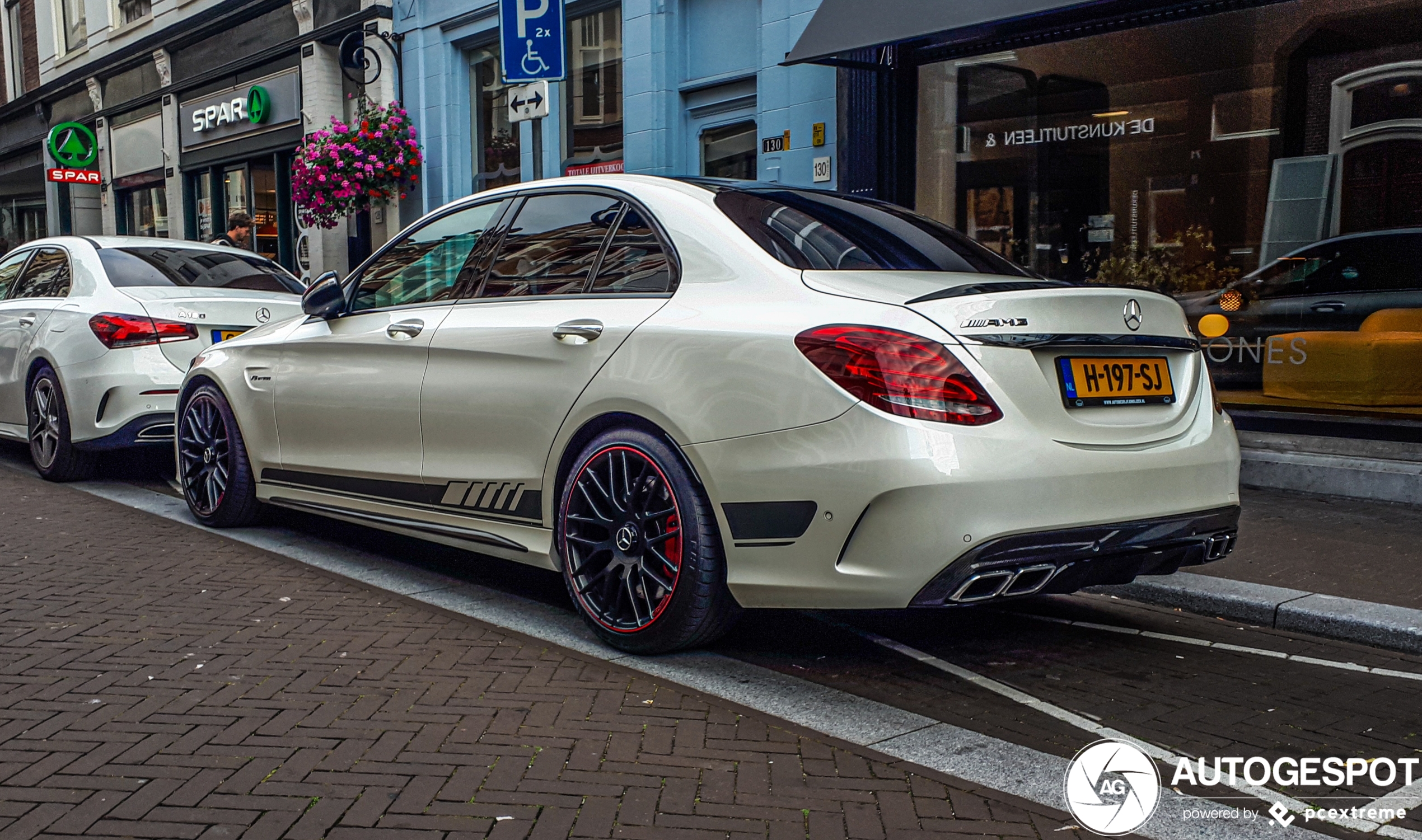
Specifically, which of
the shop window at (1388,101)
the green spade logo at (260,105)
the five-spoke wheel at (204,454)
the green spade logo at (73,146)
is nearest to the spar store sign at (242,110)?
the green spade logo at (260,105)

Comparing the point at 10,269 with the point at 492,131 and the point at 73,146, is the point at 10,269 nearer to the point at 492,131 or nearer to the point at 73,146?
the point at 492,131

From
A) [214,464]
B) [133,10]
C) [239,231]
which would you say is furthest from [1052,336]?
[133,10]

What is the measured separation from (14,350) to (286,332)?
3435mm

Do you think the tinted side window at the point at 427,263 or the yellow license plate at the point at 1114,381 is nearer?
the yellow license plate at the point at 1114,381

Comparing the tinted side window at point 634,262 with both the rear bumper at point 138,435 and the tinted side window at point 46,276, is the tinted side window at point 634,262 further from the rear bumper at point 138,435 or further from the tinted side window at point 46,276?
the tinted side window at point 46,276

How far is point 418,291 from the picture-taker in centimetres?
505

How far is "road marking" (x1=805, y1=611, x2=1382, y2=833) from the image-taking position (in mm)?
2920

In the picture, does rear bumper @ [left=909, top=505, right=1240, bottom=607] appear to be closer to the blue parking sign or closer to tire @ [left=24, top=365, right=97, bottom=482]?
the blue parking sign

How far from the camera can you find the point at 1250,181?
8.30m

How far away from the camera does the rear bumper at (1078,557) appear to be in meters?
3.37

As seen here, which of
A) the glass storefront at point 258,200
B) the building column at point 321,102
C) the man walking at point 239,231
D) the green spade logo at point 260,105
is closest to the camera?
the man walking at point 239,231

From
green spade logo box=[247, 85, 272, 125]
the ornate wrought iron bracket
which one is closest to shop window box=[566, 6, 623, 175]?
the ornate wrought iron bracket

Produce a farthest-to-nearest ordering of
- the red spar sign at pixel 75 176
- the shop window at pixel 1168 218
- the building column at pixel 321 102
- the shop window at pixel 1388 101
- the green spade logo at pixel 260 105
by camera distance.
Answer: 1. the red spar sign at pixel 75 176
2. the green spade logo at pixel 260 105
3. the building column at pixel 321 102
4. the shop window at pixel 1168 218
5. the shop window at pixel 1388 101

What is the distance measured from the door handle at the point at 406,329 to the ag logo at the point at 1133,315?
2.51m
